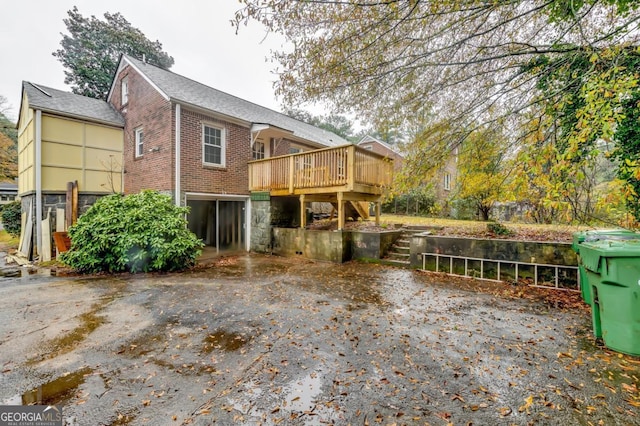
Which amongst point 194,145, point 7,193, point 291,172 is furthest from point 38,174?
point 7,193

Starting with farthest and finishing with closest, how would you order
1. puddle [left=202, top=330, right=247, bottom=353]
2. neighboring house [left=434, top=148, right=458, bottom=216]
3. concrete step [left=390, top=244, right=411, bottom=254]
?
concrete step [left=390, top=244, right=411, bottom=254] < neighboring house [left=434, top=148, right=458, bottom=216] < puddle [left=202, top=330, right=247, bottom=353]

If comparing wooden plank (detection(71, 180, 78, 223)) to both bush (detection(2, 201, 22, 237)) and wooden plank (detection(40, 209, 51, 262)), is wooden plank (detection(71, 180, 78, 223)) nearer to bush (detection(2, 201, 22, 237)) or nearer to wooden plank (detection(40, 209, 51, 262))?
wooden plank (detection(40, 209, 51, 262))

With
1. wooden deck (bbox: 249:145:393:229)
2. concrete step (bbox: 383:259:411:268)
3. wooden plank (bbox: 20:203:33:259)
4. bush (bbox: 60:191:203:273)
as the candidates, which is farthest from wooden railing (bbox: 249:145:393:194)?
wooden plank (bbox: 20:203:33:259)

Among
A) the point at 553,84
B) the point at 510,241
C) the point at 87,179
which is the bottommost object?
the point at 510,241

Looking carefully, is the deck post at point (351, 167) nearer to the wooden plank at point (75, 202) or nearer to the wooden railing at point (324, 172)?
the wooden railing at point (324, 172)

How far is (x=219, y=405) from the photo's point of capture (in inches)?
93.7

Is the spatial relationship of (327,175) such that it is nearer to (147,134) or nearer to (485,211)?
(147,134)

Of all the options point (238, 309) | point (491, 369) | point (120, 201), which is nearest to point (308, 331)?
point (238, 309)

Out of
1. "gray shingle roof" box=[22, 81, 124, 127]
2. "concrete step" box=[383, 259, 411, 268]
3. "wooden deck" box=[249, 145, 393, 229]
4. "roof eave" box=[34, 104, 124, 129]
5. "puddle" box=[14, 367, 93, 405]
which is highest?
"gray shingle roof" box=[22, 81, 124, 127]

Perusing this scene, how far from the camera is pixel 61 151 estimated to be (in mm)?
10508

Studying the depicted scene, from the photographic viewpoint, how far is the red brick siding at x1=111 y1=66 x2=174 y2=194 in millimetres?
9609

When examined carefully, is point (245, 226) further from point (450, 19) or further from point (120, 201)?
point (450, 19)

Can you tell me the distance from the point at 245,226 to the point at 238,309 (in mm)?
7240

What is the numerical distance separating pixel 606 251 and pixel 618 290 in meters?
0.46
